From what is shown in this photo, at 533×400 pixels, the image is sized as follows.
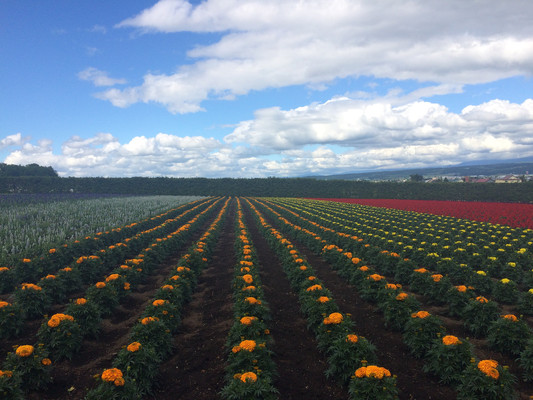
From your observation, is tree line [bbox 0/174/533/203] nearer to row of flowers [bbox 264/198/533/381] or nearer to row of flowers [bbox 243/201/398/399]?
row of flowers [bbox 264/198/533/381]

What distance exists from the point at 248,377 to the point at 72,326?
5430 millimetres

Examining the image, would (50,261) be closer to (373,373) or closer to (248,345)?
(248,345)

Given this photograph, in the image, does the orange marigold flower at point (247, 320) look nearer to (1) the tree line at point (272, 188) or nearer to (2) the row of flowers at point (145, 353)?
→ (2) the row of flowers at point (145, 353)

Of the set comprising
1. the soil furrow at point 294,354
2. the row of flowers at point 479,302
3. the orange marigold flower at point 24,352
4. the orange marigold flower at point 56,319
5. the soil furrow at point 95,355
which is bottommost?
the soil furrow at point 294,354

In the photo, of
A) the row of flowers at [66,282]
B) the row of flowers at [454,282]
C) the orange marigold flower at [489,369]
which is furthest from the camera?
the row of flowers at [454,282]

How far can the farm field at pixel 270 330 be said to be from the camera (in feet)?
22.6

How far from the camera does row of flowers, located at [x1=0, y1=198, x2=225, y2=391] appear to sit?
682cm

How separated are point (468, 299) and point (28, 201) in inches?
2049

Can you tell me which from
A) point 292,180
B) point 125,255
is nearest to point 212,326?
point 125,255

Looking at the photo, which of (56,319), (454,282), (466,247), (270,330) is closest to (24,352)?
(56,319)

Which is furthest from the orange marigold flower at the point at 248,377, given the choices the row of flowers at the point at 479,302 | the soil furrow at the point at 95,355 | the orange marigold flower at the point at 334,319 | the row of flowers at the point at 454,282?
the row of flowers at the point at 454,282

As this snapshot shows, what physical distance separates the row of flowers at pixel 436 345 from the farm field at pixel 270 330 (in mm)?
33

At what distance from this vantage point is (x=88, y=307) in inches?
371

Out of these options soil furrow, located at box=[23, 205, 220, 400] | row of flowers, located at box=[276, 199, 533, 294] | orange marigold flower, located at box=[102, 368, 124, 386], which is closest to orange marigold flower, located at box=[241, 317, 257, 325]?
orange marigold flower, located at box=[102, 368, 124, 386]
